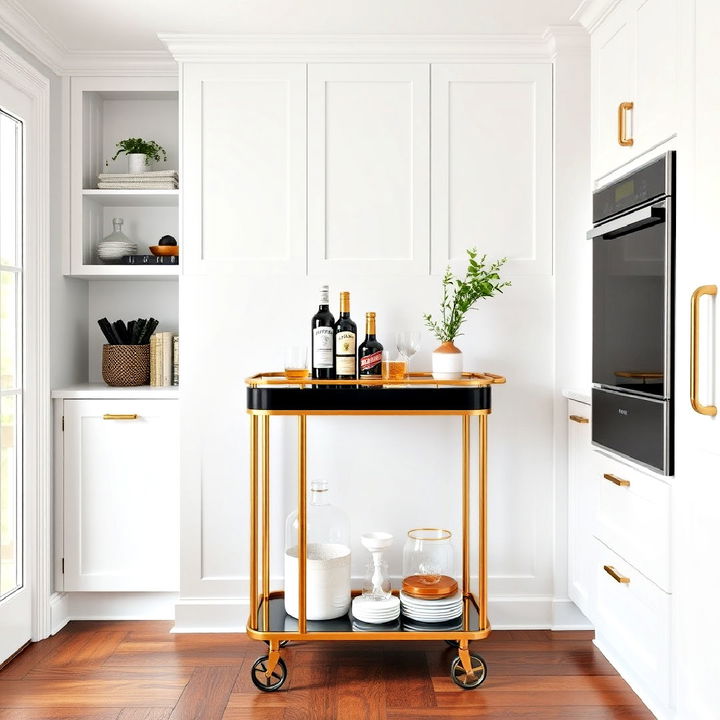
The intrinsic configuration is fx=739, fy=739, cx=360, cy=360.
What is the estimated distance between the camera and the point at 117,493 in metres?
2.96

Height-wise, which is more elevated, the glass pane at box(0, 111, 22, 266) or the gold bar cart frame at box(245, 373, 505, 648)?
the glass pane at box(0, 111, 22, 266)

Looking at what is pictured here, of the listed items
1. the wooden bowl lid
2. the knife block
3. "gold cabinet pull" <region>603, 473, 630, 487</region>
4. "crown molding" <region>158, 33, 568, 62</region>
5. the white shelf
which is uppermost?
"crown molding" <region>158, 33, 568, 62</region>

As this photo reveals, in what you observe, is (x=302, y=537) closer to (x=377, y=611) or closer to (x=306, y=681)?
(x=377, y=611)

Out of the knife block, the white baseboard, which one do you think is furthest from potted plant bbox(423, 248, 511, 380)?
the knife block

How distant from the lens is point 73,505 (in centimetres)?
295

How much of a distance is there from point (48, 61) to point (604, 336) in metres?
2.35

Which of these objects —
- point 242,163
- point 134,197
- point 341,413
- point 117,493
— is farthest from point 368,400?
Result: point 134,197

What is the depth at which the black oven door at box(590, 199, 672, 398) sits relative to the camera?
2.01 metres

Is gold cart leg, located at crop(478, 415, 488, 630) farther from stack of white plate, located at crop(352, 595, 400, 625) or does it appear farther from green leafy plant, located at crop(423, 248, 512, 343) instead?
A: green leafy plant, located at crop(423, 248, 512, 343)

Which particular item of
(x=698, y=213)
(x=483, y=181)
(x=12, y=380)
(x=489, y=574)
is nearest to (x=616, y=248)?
(x=698, y=213)

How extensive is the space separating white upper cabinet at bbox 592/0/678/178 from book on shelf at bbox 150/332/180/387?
71.4 inches

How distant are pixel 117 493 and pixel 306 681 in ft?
3.53

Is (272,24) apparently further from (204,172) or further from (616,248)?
(616,248)

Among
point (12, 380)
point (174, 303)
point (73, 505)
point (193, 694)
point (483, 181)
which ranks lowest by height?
point (193, 694)
